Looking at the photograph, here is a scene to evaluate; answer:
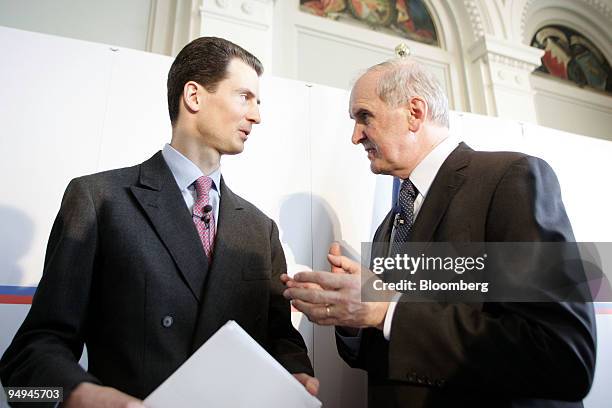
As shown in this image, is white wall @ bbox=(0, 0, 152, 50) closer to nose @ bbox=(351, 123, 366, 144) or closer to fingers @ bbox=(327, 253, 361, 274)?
nose @ bbox=(351, 123, 366, 144)

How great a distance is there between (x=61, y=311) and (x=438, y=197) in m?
1.21

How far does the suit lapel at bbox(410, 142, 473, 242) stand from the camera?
52.7 inches

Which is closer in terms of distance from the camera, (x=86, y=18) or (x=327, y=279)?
(x=327, y=279)

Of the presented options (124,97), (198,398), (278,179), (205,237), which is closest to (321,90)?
(278,179)

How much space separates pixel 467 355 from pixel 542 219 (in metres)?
0.42

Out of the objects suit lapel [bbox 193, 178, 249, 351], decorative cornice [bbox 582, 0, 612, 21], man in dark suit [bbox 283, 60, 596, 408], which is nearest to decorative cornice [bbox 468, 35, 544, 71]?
decorative cornice [bbox 582, 0, 612, 21]

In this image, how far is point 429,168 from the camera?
5.18 feet

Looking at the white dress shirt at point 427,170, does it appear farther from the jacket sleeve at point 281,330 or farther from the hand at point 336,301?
the jacket sleeve at point 281,330

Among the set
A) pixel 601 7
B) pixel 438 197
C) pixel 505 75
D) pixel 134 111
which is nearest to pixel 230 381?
pixel 438 197

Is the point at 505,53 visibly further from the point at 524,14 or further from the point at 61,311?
the point at 61,311

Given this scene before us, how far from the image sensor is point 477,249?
1201mm

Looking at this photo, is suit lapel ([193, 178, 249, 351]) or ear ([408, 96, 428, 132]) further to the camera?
ear ([408, 96, 428, 132])

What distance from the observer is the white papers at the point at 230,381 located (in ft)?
2.75

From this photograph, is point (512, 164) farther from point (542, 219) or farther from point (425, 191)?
point (425, 191)
